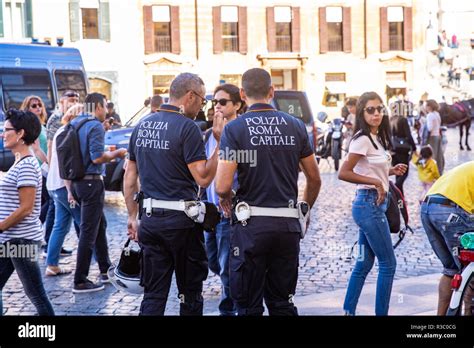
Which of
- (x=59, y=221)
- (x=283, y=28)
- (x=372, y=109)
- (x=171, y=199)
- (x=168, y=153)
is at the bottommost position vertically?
(x=59, y=221)

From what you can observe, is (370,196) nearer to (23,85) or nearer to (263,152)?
(263,152)

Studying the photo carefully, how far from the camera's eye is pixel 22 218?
5.68 metres

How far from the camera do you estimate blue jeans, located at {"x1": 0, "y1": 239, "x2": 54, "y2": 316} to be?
571 centimetres

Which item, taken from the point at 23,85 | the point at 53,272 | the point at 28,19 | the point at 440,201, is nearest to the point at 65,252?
the point at 53,272

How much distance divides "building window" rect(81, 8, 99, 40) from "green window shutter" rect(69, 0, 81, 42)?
0.17 meters

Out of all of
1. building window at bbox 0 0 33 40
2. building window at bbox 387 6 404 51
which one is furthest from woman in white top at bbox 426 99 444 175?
building window at bbox 387 6 404 51

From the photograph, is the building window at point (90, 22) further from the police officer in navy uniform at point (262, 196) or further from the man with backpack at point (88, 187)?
the police officer in navy uniform at point (262, 196)

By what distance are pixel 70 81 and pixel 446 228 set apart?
1461 centimetres

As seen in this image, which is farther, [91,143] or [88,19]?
[88,19]

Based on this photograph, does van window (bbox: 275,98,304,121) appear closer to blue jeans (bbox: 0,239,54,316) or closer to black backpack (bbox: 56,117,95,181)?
black backpack (bbox: 56,117,95,181)

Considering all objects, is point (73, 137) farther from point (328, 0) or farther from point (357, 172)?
point (328, 0)

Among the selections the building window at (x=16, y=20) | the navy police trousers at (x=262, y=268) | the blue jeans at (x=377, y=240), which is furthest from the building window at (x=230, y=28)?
the navy police trousers at (x=262, y=268)

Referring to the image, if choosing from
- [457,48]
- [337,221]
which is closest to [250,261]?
[337,221]

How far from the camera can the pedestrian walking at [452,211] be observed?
5.46 m
